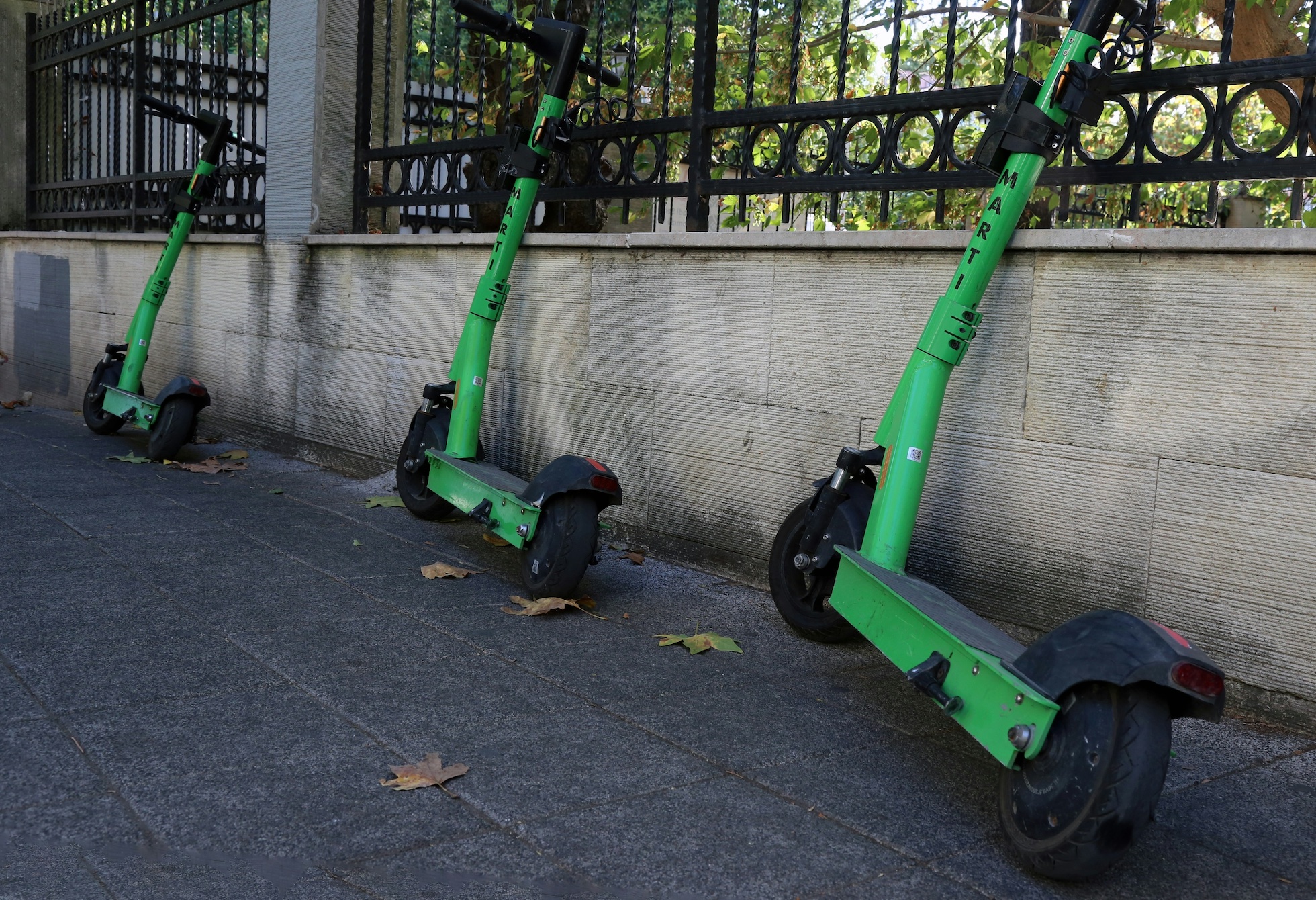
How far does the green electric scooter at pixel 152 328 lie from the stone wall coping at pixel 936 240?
6.81 feet

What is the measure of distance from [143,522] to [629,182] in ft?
8.17

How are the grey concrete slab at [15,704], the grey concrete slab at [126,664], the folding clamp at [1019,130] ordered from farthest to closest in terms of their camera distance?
the folding clamp at [1019,130] < the grey concrete slab at [126,664] < the grey concrete slab at [15,704]

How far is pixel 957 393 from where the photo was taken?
3.73 meters

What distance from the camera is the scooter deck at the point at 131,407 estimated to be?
657cm

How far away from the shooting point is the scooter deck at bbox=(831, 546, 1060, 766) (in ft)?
7.52

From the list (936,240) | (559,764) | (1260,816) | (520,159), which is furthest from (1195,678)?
(520,159)

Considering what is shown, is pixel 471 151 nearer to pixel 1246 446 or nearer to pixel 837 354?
pixel 837 354

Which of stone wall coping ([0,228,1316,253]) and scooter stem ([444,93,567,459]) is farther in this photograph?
scooter stem ([444,93,567,459])

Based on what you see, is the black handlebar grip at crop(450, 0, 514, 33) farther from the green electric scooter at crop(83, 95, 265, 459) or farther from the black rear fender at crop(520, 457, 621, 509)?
the green electric scooter at crop(83, 95, 265, 459)

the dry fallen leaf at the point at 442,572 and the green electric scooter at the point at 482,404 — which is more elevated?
the green electric scooter at the point at 482,404

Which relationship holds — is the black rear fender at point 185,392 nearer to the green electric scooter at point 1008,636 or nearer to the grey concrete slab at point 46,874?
the green electric scooter at point 1008,636

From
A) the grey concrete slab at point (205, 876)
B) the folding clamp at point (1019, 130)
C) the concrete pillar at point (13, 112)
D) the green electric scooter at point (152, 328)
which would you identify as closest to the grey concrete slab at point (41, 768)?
the grey concrete slab at point (205, 876)

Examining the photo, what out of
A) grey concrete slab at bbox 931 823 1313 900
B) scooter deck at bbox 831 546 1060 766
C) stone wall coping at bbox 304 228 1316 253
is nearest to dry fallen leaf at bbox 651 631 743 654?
scooter deck at bbox 831 546 1060 766

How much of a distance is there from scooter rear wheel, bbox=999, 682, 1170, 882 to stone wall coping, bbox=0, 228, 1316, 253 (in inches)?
57.3
